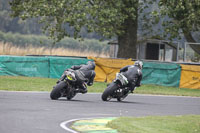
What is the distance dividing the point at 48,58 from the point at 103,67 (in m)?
3.01

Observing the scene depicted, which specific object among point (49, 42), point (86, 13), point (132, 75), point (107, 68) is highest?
point (86, 13)

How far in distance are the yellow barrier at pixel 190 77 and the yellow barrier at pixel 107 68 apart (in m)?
2.95

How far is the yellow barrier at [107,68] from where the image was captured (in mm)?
27266

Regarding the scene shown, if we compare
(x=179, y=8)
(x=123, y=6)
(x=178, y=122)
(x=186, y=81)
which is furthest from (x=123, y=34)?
(x=178, y=122)

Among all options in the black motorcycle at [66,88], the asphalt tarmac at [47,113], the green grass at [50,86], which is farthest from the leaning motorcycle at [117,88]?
the green grass at [50,86]

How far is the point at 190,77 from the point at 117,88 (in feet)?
36.6

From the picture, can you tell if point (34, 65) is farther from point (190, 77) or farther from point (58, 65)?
point (190, 77)

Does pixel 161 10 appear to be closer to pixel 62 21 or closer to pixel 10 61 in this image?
pixel 62 21

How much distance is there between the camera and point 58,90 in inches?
589

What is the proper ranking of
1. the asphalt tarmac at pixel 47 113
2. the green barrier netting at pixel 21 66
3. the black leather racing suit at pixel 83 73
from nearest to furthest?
1. the asphalt tarmac at pixel 47 113
2. the black leather racing suit at pixel 83 73
3. the green barrier netting at pixel 21 66

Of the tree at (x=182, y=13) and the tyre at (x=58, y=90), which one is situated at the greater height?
the tree at (x=182, y=13)

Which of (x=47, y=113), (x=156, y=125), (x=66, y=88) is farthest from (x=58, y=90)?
(x=156, y=125)

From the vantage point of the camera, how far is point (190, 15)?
28.6 metres

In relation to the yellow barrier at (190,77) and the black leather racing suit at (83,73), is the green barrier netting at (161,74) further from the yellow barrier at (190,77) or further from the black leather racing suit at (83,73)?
the black leather racing suit at (83,73)
